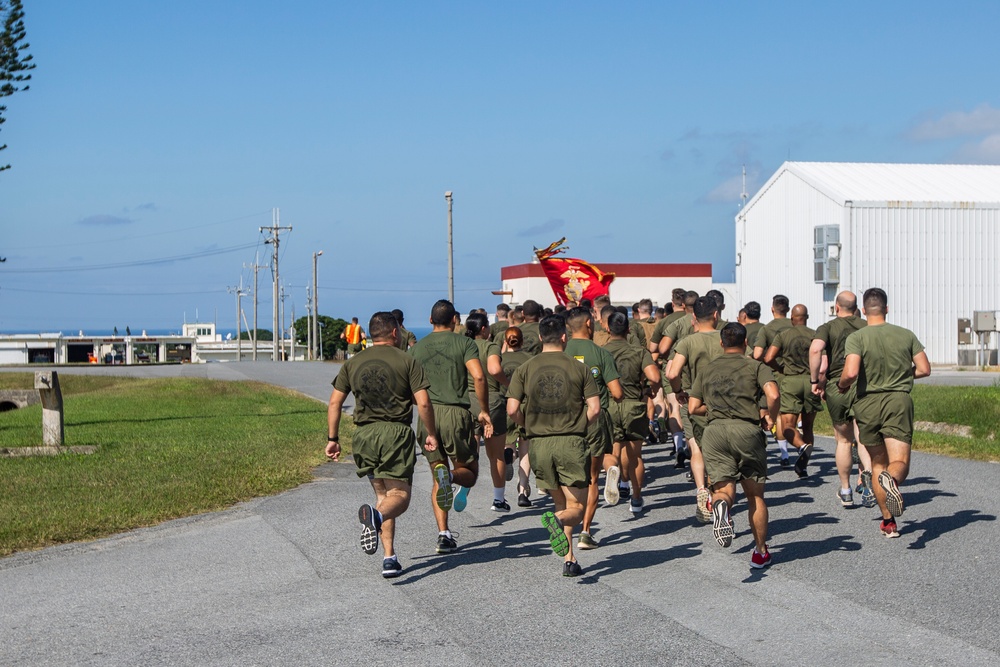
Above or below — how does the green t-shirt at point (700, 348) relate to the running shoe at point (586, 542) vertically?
above

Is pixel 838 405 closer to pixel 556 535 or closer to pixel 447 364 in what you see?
pixel 447 364

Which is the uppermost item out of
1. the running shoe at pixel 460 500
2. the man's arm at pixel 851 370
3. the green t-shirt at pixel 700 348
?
the green t-shirt at pixel 700 348

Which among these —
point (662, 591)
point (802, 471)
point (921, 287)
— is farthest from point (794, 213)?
point (662, 591)

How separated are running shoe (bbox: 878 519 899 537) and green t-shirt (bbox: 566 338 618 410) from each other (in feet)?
8.02

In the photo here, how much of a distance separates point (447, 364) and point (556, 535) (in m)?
2.23

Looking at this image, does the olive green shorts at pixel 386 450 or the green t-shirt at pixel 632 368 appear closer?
the olive green shorts at pixel 386 450

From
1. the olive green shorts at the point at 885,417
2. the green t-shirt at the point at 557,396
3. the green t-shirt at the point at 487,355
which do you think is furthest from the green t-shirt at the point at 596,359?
the olive green shorts at the point at 885,417

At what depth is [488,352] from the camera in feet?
36.4

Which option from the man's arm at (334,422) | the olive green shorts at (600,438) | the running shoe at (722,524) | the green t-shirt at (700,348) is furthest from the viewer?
the green t-shirt at (700,348)

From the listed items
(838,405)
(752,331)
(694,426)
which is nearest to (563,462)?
(694,426)

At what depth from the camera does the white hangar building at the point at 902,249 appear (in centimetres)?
4019

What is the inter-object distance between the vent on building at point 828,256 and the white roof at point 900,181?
118 cm

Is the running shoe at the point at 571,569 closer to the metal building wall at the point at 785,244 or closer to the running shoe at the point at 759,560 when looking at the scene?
the running shoe at the point at 759,560

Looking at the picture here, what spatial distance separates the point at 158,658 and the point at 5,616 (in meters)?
1.67
